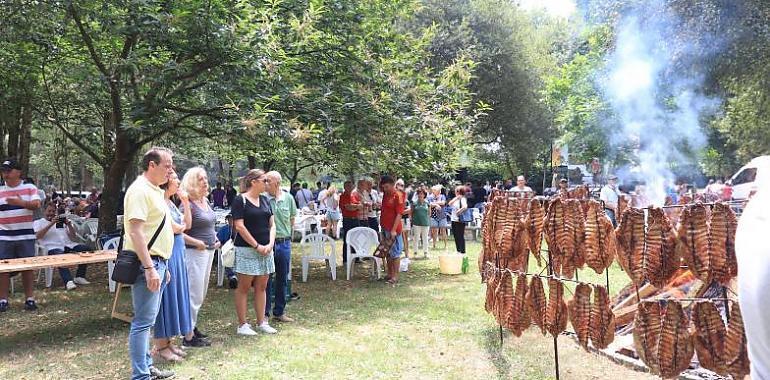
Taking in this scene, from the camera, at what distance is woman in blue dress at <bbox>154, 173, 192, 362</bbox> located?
16.6 ft

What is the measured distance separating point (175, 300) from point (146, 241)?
1018mm

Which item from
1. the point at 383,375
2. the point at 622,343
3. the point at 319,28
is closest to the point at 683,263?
the point at 622,343

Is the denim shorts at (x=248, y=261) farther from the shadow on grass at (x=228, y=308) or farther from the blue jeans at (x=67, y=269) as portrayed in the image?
the blue jeans at (x=67, y=269)

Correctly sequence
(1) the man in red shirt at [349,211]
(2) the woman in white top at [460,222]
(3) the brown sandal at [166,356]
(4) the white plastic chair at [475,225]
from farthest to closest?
1. (4) the white plastic chair at [475,225]
2. (2) the woman in white top at [460,222]
3. (1) the man in red shirt at [349,211]
4. (3) the brown sandal at [166,356]

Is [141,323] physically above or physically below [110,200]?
below

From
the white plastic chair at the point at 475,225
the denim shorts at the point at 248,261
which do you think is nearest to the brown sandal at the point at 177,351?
the denim shorts at the point at 248,261

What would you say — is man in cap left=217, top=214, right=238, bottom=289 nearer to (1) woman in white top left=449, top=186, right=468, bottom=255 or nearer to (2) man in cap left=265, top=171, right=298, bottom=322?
(2) man in cap left=265, top=171, right=298, bottom=322

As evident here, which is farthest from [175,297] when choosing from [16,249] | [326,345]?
[16,249]

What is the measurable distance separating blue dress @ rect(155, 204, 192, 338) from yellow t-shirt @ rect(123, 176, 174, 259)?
1.77 ft

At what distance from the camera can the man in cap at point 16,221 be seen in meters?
7.19

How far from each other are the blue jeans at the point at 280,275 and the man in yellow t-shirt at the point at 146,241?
2.22 metres

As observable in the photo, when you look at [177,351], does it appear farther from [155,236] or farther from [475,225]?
[475,225]

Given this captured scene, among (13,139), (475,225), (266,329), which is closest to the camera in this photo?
(266,329)

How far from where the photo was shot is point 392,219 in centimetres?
934
